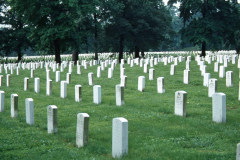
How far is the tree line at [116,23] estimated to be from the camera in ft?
123

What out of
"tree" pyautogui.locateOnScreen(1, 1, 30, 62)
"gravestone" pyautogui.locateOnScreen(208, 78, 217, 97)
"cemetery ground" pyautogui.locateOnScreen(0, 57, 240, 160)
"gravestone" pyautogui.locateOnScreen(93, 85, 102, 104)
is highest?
"tree" pyautogui.locateOnScreen(1, 1, 30, 62)

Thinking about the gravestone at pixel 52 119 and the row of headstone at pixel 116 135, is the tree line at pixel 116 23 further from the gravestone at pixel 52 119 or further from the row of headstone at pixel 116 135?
the row of headstone at pixel 116 135

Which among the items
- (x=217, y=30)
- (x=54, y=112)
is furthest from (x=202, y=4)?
(x=54, y=112)

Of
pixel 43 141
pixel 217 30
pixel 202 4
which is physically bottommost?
pixel 43 141

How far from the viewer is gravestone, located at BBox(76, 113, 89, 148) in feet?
26.0

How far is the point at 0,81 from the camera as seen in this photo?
22062 mm

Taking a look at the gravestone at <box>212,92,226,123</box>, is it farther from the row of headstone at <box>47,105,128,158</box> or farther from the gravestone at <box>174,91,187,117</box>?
the row of headstone at <box>47,105,128,158</box>

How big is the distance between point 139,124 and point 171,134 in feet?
4.23

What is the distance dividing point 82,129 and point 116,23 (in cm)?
3640

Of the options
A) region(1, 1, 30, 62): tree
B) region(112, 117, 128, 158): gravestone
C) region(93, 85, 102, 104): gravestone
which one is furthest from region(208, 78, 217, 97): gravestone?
region(1, 1, 30, 62): tree

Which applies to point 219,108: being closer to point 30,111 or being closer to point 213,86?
point 213,86

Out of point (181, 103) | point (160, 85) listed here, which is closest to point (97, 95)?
point (160, 85)

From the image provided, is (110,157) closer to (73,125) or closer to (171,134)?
(171,134)

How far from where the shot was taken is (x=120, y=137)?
7.15 metres
